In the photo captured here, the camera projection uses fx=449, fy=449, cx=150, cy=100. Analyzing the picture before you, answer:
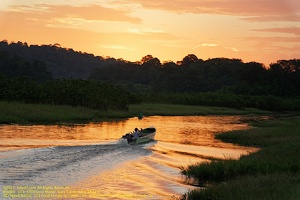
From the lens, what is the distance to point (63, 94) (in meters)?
78.4

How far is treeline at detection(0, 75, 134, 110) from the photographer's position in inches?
2918

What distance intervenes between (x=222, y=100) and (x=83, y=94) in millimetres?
57182

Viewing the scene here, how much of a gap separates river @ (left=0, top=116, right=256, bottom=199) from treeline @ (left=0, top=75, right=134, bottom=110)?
26166mm

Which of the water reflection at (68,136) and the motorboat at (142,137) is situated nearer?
the water reflection at (68,136)

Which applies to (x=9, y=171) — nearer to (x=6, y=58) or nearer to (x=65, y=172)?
(x=65, y=172)

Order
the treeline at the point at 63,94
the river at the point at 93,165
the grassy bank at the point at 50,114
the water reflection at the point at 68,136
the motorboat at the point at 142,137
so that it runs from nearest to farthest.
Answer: the river at the point at 93,165, the water reflection at the point at 68,136, the motorboat at the point at 142,137, the grassy bank at the point at 50,114, the treeline at the point at 63,94

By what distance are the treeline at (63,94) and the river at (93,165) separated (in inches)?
1030

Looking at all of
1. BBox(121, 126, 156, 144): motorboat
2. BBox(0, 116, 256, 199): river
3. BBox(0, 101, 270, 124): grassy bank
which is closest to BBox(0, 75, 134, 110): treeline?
BBox(0, 101, 270, 124): grassy bank

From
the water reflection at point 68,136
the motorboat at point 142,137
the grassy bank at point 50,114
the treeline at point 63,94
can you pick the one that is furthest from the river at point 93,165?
the treeline at point 63,94

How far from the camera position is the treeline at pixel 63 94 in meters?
74.1

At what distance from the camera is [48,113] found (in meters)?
64.1

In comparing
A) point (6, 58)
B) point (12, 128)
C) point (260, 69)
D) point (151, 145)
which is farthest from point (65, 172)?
point (260, 69)

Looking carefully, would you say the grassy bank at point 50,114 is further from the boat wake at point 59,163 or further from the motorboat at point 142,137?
the boat wake at point 59,163

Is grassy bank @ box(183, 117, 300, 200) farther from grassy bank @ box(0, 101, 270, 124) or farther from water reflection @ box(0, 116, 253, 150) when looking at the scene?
grassy bank @ box(0, 101, 270, 124)
